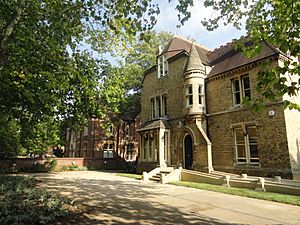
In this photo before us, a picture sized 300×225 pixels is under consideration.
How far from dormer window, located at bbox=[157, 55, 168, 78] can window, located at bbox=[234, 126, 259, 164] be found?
9.73 meters

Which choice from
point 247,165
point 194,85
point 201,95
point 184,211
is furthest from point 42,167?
point 184,211

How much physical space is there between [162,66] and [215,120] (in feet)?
28.4

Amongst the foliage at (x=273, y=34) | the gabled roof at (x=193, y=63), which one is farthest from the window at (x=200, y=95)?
the foliage at (x=273, y=34)

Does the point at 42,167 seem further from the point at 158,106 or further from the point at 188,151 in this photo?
the point at 188,151

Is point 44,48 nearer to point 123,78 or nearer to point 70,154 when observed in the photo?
point 123,78

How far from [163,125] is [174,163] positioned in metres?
3.47

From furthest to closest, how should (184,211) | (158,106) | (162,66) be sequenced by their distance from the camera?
(162,66) < (158,106) < (184,211)

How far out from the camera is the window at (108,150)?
34.3 meters

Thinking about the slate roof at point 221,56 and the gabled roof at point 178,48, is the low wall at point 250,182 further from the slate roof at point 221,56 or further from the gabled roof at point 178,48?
the gabled roof at point 178,48

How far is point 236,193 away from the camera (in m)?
11.0

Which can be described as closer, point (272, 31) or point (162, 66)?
point (272, 31)

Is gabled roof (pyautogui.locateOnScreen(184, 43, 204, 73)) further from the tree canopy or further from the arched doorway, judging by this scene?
the tree canopy

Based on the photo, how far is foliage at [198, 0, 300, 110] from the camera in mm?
4047

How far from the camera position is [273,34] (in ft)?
16.8
